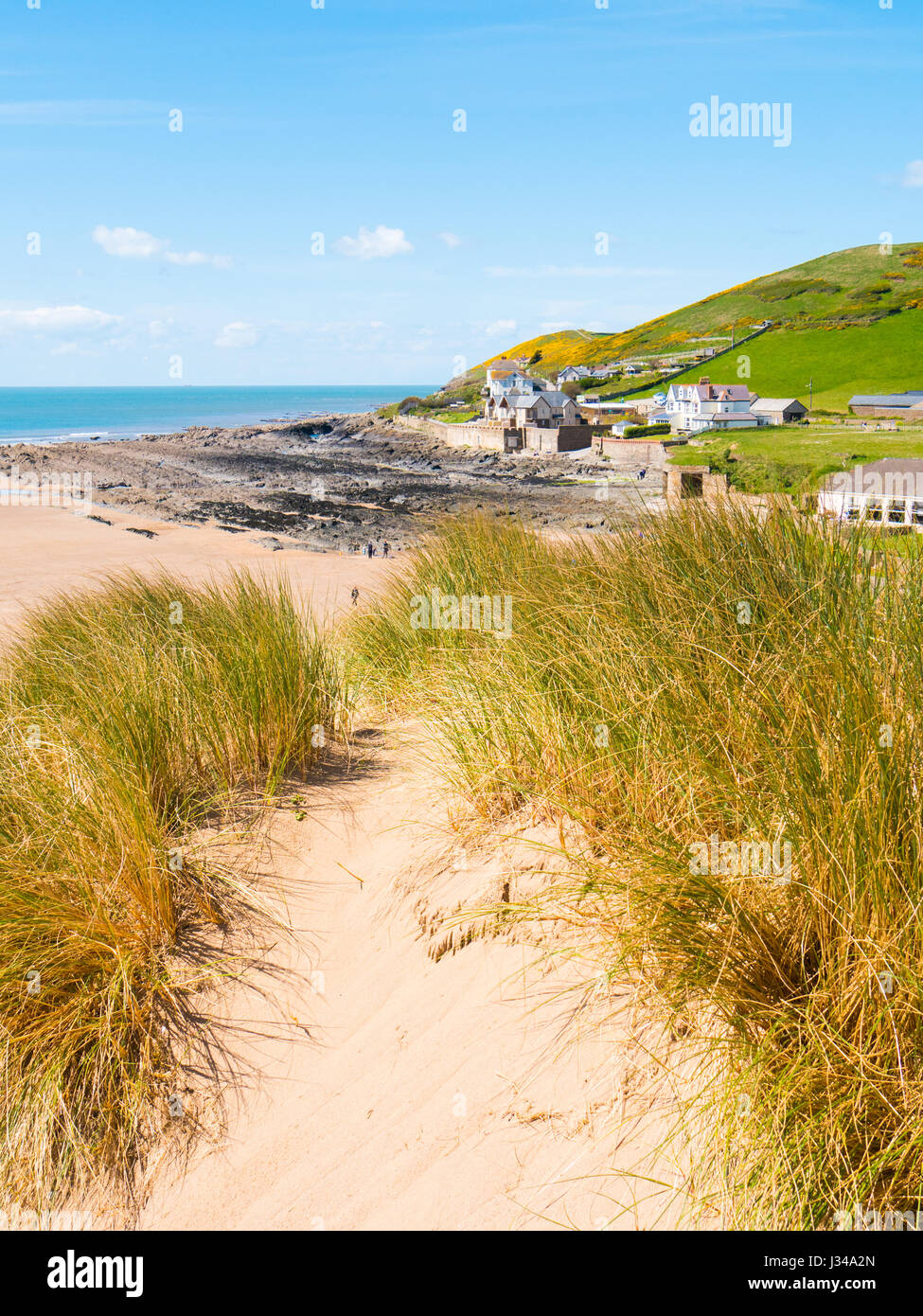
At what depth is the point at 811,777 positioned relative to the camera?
2586 millimetres

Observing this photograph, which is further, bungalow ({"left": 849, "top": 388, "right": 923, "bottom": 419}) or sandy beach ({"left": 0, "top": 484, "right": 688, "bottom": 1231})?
bungalow ({"left": 849, "top": 388, "right": 923, "bottom": 419})

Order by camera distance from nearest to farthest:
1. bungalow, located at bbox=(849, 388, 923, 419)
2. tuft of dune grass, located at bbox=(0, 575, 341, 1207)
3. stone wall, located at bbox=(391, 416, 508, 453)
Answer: tuft of dune grass, located at bbox=(0, 575, 341, 1207)
bungalow, located at bbox=(849, 388, 923, 419)
stone wall, located at bbox=(391, 416, 508, 453)

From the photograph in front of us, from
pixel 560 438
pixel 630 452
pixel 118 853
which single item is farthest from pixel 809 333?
pixel 118 853

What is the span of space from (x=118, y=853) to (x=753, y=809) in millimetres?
2700

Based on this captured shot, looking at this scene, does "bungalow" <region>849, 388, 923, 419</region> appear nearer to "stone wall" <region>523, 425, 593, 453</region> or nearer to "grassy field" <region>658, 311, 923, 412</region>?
"grassy field" <region>658, 311, 923, 412</region>

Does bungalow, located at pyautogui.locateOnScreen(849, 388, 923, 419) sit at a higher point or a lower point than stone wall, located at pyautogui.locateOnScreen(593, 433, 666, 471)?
higher

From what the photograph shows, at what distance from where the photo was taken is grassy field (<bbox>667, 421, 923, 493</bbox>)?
31.0 m

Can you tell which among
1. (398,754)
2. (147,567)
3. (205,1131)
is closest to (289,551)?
(147,567)

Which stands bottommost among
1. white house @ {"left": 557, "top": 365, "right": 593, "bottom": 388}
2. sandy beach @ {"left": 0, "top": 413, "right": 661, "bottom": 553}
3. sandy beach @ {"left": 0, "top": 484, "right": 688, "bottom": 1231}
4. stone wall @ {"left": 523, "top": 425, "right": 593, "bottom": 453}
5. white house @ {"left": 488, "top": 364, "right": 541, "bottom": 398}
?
sandy beach @ {"left": 0, "top": 484, "right": 688, "bottom": 1231}

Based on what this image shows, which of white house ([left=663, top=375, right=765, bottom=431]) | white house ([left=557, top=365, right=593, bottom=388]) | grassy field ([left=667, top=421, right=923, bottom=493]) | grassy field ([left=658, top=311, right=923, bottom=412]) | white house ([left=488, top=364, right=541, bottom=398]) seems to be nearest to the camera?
grassy field ([left=667, top=421, right=923, bottom=493])

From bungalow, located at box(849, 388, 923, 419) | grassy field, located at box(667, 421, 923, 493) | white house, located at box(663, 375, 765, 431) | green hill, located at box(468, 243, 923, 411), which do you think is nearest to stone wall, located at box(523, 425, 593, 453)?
white house, located at box(663, 375, 765, 431)

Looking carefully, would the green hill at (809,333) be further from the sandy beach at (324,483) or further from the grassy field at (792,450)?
the sandy beach at (324,483)

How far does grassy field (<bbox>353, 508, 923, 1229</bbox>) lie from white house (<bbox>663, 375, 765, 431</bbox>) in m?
61.6
